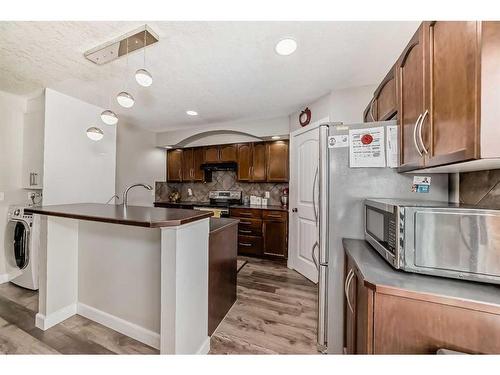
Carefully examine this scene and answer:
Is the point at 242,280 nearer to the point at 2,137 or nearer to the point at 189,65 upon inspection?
the point at 189,65

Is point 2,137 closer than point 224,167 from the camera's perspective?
Yes

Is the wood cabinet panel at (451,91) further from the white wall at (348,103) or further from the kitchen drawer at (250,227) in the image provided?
the kitchen drawer at (250,227)

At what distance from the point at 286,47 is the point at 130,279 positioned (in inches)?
88.5

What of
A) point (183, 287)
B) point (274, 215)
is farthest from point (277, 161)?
point (183, 287)

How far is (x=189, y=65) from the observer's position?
75.7 inches

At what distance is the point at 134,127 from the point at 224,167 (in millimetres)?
1871

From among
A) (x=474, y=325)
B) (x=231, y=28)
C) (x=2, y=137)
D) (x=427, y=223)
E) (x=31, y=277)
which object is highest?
(x=231, y=28)

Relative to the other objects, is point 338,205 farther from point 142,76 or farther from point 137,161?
point 137,161

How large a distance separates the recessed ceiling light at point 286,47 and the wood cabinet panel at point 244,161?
2210mm

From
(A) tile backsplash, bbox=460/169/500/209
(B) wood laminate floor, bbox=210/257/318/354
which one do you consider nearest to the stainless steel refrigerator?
(A) tile backsplash, bbox=460/169/500/209

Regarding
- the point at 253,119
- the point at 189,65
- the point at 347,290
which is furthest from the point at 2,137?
the point at 347,290

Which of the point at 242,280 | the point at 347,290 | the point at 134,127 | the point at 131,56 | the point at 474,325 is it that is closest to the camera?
the point at 474,325

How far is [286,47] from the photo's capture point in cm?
163

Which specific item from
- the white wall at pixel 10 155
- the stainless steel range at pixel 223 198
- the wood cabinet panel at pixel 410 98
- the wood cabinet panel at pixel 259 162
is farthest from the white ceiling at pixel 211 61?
the stainless steel range at pixel 223 198
